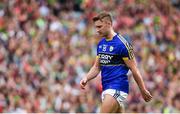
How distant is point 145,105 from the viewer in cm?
1816

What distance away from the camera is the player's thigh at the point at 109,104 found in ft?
33.6

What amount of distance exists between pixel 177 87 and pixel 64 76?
2864 millimetres

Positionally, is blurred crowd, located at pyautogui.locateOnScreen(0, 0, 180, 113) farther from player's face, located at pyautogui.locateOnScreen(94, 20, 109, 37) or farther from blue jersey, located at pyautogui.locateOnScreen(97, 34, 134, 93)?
player's face, located at pyautogui.locateOnScreen(94, 20, 109, 37)

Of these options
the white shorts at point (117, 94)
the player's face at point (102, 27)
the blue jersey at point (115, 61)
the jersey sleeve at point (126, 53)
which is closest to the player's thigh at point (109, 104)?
the white shorts at point (117, 94)

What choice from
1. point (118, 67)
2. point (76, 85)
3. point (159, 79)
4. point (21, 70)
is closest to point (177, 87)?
point (159, 79)

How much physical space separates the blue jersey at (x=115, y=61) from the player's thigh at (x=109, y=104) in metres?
0.17

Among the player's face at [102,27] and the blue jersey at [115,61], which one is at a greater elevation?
the player's face at [102,27]

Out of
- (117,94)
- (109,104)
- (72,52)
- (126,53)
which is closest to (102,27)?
(126,53)

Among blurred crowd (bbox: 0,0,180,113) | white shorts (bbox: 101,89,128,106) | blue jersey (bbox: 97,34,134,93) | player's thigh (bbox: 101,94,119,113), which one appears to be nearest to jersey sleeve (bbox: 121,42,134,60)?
blue jersey (bbox: 97,34,134,93)

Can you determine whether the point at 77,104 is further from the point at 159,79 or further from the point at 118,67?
the point at 118,67

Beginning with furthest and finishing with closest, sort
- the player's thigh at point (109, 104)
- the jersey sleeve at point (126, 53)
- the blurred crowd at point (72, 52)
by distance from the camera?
1. the blurred crowd at point (72, 52)
2. the jersey sleeve at point (126, 53)
3. the player's thigh at point (109, 104)

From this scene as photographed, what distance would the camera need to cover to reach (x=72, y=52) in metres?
19.4

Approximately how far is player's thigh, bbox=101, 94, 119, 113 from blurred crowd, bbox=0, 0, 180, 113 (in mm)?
7085

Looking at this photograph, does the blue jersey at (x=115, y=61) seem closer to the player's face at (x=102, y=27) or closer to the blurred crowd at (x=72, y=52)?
the player's face at (x=102, y=27)
